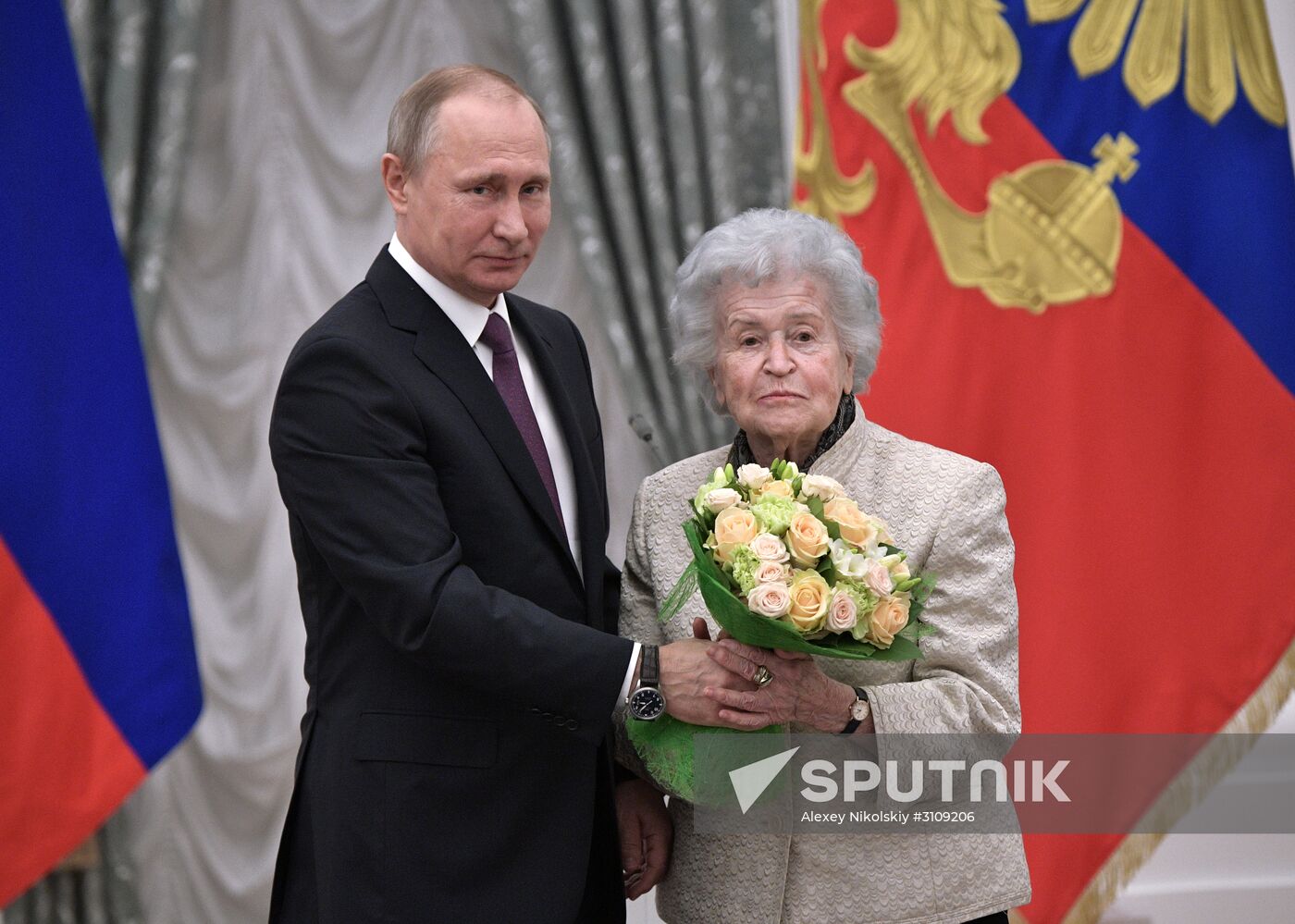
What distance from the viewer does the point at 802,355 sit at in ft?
6.83

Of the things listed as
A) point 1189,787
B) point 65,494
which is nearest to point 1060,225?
point 1189,787

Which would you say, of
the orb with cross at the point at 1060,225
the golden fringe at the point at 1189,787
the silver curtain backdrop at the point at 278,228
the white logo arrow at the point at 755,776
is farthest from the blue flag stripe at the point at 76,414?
the golden fringe at the point at 1189,787

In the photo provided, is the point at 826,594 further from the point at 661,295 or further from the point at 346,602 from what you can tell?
the point at 661,295

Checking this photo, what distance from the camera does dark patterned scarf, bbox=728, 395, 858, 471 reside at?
2.14m

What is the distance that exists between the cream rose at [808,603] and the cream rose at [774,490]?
0.15 metres

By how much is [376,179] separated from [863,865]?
7.75 feet

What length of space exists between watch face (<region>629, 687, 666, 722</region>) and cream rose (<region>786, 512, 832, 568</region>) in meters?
0.31

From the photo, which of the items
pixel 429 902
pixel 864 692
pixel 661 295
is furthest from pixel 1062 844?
pixel 429 902

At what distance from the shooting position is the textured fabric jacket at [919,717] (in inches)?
76.2

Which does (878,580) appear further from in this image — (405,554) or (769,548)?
(405,554)

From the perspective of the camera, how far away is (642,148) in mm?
3527

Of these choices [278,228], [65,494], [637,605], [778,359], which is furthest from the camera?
[278,228]

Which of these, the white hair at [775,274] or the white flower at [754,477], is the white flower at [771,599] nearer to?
the white flower at [754,477]

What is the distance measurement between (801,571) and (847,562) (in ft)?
0.20
